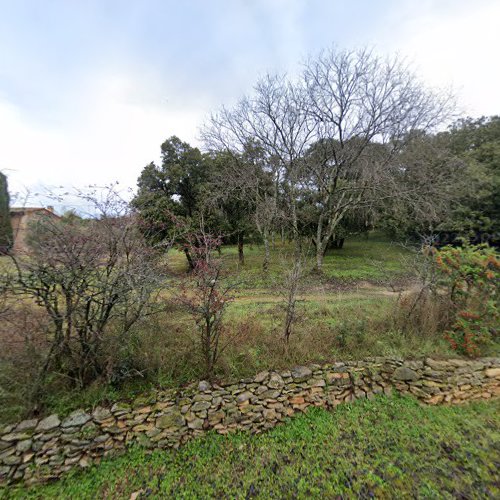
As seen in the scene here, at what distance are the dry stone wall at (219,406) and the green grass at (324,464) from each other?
0.61 feet

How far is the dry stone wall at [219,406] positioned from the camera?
3125 mm

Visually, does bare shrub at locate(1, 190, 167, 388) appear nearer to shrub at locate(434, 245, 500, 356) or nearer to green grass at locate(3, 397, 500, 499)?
green grass at locate(3, 397, 500, 499)

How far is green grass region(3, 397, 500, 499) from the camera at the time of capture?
9.49 feet

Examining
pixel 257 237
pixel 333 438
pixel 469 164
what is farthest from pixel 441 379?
pixel 469 164

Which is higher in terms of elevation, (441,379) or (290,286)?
(290,286)

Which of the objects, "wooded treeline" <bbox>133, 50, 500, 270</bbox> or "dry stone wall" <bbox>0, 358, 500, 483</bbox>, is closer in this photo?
"dry stone wall" <bbox>0, 358, 500, 483</bbox>

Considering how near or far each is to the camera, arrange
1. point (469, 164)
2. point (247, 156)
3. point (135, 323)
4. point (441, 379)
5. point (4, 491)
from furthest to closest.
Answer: point (247, 156)
point (469, 164)
point (441, 379)
point (135, 323)
point (4, 491)

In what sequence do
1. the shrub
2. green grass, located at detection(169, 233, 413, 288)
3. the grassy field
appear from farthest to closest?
green grass, located at detection(169, 233, 413, 288) → the shrub → the grassy field

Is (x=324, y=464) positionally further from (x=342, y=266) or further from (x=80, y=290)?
(x=342, y=266)

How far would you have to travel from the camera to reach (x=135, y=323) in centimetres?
411

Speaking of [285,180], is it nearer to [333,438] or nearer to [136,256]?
[136,256]

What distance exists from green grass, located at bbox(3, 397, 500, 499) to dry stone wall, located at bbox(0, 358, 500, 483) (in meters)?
0.19

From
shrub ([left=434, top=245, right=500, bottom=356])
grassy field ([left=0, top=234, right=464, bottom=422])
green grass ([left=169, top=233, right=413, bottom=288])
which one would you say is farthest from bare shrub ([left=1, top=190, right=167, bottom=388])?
shrub ([left=434, top=245, right=500, bottom=356])

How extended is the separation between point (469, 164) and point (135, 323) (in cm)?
1897
